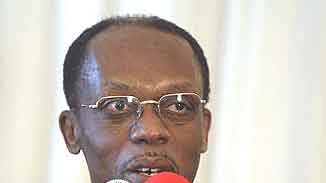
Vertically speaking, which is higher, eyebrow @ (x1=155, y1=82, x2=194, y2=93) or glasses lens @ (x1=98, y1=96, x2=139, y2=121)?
eyebrow @ (x1=155, y1=82, x2=194, y2=93)

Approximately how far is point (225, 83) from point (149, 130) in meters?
0.66

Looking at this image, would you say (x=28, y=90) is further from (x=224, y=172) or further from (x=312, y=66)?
(x=312, y=66)

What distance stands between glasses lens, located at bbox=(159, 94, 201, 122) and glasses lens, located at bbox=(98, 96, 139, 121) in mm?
39

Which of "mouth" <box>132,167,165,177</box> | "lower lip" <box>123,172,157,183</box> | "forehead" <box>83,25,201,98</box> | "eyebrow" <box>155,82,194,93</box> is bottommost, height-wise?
"lower lip" <box>123,172,157,183</box>

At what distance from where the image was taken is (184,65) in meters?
0.96

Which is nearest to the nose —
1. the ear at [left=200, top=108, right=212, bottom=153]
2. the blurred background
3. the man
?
the man

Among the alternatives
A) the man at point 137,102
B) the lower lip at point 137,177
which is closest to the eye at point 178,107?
the man at point 137,102

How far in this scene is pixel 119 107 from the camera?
2.95 ft

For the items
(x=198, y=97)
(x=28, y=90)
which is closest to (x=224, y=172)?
(x=28, y=90)

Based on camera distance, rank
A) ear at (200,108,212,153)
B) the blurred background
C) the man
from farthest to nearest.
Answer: the blurred background < ear at (200,108,212,153) < the man

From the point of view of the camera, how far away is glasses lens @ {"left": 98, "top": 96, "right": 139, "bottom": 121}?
35.1 inches

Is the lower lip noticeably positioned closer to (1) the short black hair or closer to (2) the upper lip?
(2) the upper lip

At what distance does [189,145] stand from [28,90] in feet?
1.90

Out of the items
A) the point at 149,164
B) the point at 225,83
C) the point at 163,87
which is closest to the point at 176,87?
the point at 163,87
